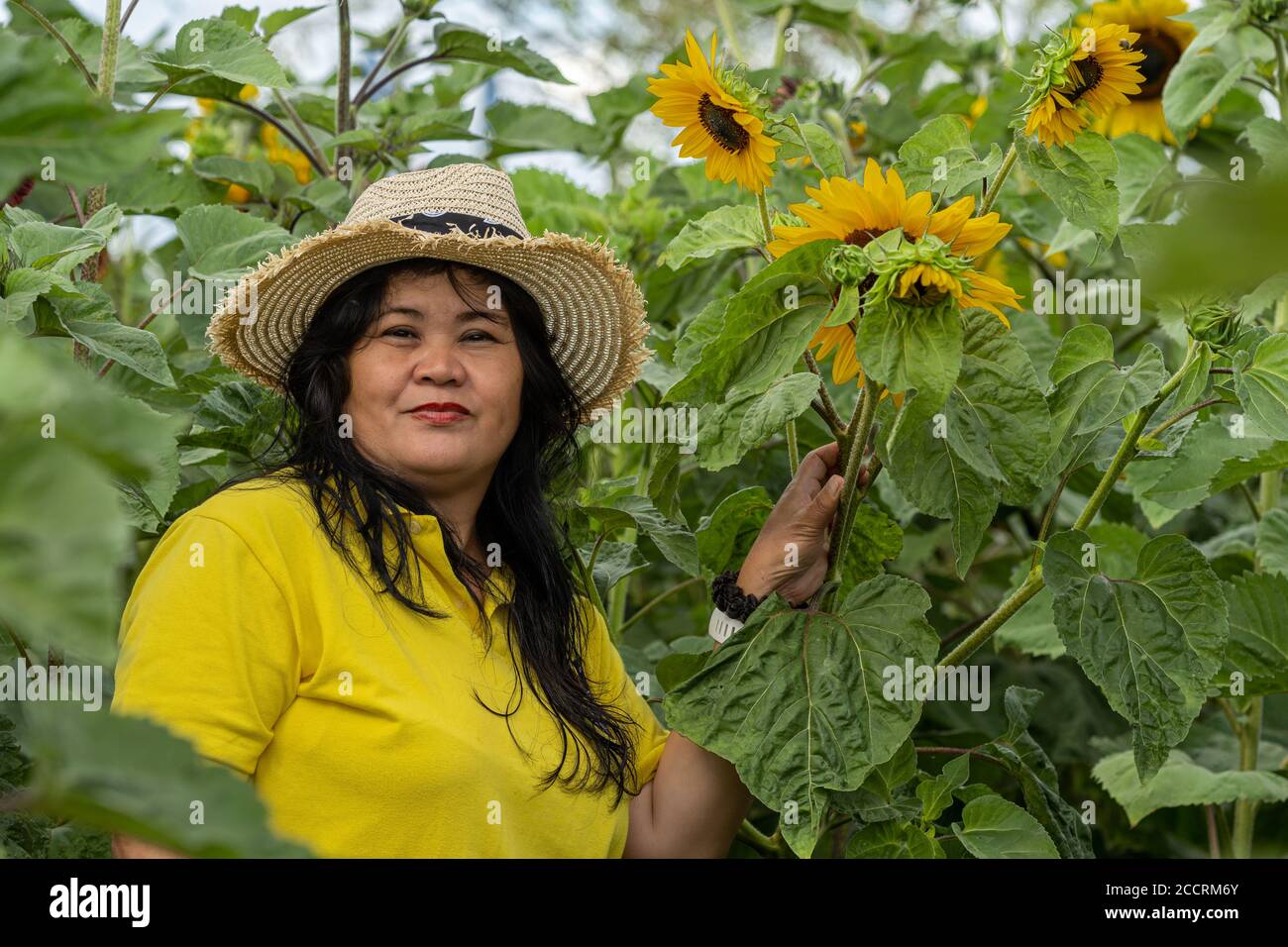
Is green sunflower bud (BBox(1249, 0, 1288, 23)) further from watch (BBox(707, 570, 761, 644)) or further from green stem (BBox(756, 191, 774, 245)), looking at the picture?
watch (BBox(707, 570, 761, 644))

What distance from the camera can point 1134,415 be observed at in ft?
5.02

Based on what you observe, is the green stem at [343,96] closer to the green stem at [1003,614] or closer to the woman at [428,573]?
the woman at [428,573]

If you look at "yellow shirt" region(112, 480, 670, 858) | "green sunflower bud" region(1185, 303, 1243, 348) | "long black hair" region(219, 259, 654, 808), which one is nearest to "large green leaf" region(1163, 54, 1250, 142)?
"green sunflower bud" region(1185, 303, 1243, 348)

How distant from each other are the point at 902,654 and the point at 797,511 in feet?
0.70

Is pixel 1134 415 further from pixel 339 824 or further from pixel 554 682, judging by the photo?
pixel 339 824

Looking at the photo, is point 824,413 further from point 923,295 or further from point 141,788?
point 141,788

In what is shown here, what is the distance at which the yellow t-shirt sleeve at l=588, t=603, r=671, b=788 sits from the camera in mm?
1818

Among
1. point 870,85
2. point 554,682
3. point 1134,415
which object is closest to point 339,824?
point 554,682

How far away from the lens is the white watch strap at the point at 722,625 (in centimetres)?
163

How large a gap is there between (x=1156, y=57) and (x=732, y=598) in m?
1.68

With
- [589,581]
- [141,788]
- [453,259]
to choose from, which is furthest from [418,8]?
[141,788]

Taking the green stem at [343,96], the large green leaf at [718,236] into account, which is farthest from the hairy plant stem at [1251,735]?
the green stem at [343,96]

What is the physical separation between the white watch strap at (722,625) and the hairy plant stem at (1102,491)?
0.24 meters

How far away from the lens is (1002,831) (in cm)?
158
